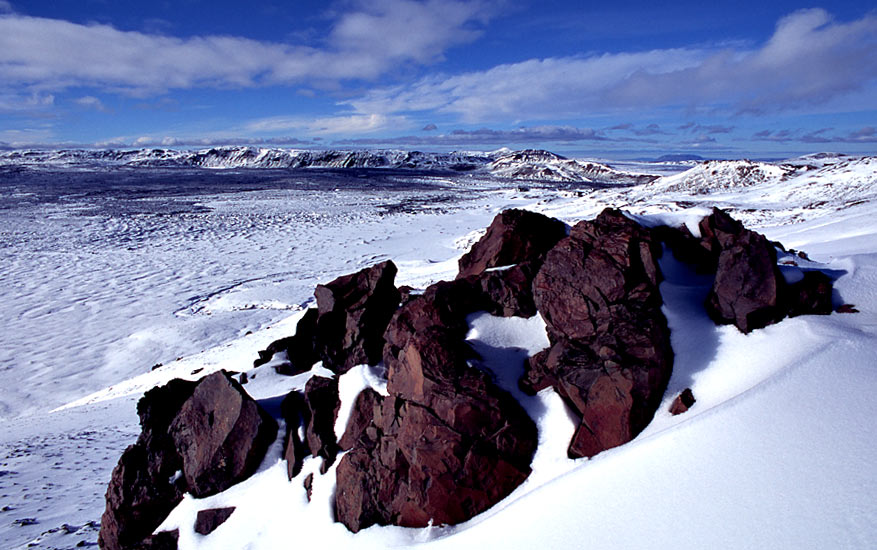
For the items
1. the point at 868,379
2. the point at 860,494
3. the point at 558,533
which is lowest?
the point at 558,533

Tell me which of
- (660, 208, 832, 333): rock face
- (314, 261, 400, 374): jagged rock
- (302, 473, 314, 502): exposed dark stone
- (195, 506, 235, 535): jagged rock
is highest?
(660, 208, 832, 333): rock face

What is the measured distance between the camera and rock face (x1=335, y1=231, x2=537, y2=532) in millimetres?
4387

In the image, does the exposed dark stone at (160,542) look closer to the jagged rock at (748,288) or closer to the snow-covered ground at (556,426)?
the snow-covered ground at (556,426)

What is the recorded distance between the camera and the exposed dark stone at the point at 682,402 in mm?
4266

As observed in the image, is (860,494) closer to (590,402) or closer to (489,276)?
(590,402)

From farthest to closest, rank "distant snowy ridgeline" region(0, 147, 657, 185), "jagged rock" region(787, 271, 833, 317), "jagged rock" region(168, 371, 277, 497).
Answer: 1. "distant snowy ridgeline" region(0, 147, 657, 185)
2. "jagged rock" region(168, 371, 277, 497)
3. "jagged rock" region(787, 271, 833, 317)

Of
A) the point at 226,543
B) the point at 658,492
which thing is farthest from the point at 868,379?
the point at 226,543

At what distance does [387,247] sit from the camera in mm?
26297

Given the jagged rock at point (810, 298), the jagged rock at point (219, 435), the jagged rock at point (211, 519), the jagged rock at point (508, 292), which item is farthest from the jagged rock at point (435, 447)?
the jagged rock at point (810, 298)

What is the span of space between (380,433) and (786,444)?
350 cm

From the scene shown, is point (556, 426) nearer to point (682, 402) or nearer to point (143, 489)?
point (682, 402)

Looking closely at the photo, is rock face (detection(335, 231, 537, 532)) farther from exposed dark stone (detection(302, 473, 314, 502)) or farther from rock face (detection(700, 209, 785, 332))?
rock face (detection(700, 209, 785, 332))

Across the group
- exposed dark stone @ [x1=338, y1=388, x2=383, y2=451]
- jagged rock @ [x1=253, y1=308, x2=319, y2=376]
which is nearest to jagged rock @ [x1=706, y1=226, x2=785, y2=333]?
exposed dark stone @ [x1=338, y1=388, x2=383, y2=451]

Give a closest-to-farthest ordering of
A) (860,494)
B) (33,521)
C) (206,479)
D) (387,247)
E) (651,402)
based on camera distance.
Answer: (860,494) < (651,402) < (206,479) < (33,521) < (387,247)
